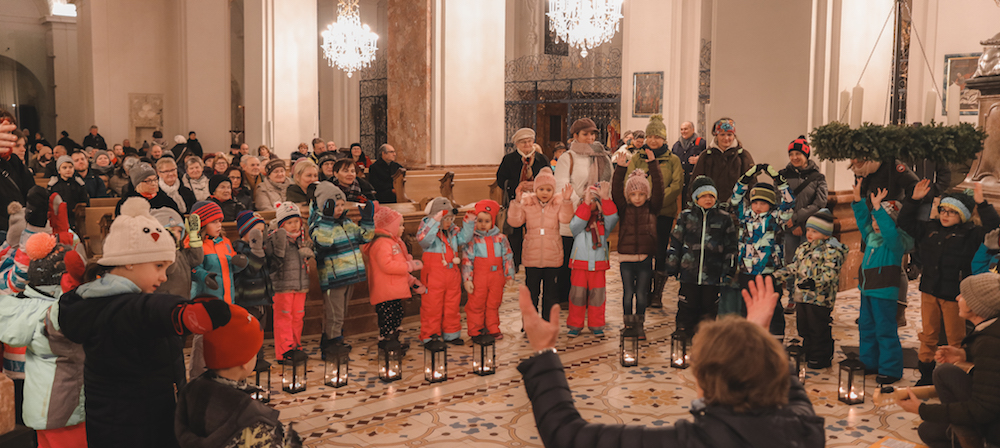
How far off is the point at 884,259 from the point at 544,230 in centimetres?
260

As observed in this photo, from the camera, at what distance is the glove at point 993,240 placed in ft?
15.4

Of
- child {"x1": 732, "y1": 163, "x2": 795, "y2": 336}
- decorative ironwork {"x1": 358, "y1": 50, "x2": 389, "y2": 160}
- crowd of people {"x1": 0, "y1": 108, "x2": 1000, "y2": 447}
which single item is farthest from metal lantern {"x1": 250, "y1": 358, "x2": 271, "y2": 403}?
decorative ironwork {"x1": 358, "y1": 50, "x2": 389, "y2": 160}

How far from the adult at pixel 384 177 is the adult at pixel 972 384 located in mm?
6437

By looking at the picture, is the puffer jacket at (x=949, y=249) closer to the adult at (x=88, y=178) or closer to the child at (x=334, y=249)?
the child at (x=334, y=249)

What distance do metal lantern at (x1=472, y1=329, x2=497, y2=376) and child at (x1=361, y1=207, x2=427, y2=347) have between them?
61 centimetres

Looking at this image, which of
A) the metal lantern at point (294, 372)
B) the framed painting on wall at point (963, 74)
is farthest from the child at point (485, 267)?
the framed painting on wall at point (963, 74)

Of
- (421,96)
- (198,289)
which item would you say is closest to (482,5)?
(421,96)

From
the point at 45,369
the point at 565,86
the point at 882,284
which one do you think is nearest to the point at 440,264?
the point at 882,284

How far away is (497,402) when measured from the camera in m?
4.92

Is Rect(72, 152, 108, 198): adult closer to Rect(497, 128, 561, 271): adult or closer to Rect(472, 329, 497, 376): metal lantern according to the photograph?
Rect(497, 128, 561, 271): adult

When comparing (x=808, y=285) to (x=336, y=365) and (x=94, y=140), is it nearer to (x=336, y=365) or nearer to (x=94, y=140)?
(x=336, y=365)

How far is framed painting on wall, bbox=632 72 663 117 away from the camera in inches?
538

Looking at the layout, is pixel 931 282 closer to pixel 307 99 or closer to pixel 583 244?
pixel 583 244

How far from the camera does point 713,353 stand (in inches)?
70.7
